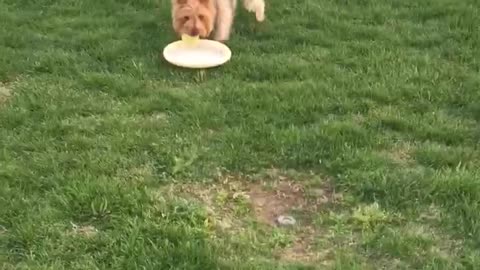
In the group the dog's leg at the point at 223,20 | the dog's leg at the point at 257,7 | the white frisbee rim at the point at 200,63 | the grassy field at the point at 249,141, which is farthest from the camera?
the dog's leg at the point at 257,7

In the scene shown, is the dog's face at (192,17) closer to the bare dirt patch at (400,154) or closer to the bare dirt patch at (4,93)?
the bare dirt patch at (4,93)

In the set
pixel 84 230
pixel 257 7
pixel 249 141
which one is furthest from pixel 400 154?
pixel 257 7

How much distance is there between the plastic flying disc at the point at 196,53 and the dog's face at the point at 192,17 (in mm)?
77

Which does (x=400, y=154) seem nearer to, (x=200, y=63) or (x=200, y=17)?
(x=200, y=63)

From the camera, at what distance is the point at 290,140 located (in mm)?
4734

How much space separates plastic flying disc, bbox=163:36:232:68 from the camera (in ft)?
18.8

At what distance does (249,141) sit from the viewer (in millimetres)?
4777

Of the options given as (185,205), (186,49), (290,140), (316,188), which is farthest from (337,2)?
(185,205)

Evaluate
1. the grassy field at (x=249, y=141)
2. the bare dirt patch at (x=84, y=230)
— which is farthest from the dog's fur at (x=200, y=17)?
the bare dirt patch at (x=84, y=230)

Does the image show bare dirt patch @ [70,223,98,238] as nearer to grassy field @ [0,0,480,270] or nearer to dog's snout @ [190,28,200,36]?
grassy field @ [0,0,480,270]

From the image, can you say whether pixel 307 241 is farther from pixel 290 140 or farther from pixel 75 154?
pixel 75 154

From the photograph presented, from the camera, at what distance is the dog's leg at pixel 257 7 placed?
→ 6426 mm

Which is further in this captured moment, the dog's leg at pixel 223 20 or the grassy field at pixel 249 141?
the dog's leg at pixel 223 20

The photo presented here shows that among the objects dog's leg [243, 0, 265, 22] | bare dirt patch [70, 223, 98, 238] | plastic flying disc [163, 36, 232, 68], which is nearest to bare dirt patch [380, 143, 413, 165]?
plastic flying disc [163, 36, 232, 68]
